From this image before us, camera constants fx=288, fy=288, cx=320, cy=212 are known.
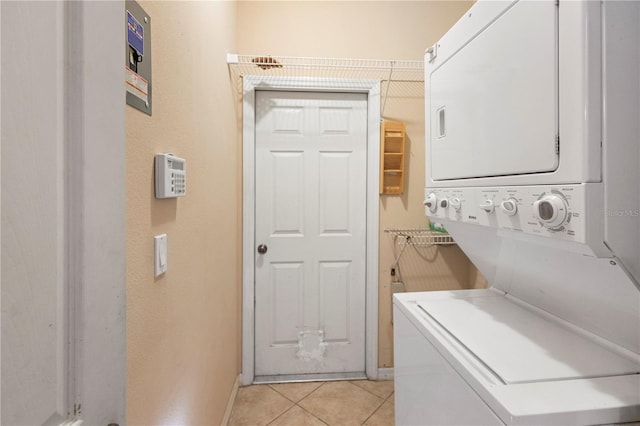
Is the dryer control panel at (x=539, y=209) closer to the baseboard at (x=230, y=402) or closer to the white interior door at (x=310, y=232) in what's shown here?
the white interior door at (x=310, y=232)

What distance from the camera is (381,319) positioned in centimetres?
229

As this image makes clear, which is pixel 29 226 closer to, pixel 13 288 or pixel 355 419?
pixel 13 288

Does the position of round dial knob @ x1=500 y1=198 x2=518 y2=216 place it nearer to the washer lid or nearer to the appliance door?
the appliance door

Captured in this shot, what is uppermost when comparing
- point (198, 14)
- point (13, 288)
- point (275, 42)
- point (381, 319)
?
point (275, 42)

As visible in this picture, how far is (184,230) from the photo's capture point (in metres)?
1.15

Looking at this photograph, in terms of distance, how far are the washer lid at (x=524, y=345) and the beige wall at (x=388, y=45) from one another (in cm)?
110

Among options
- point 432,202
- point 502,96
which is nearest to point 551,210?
point 502,96

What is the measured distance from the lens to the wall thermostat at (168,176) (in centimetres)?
90

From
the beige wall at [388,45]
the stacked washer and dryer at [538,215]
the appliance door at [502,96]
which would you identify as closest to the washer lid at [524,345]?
the stacked washer and dryer at [538,215]

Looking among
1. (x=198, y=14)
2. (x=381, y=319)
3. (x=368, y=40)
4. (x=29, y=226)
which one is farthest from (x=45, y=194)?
(x=368, y=40)

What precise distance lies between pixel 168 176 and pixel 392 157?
1.71m

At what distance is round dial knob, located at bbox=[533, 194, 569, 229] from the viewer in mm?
667

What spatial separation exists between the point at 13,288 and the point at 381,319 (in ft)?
7.37

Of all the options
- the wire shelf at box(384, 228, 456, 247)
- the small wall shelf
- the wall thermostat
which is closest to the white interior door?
the small wall shelf
